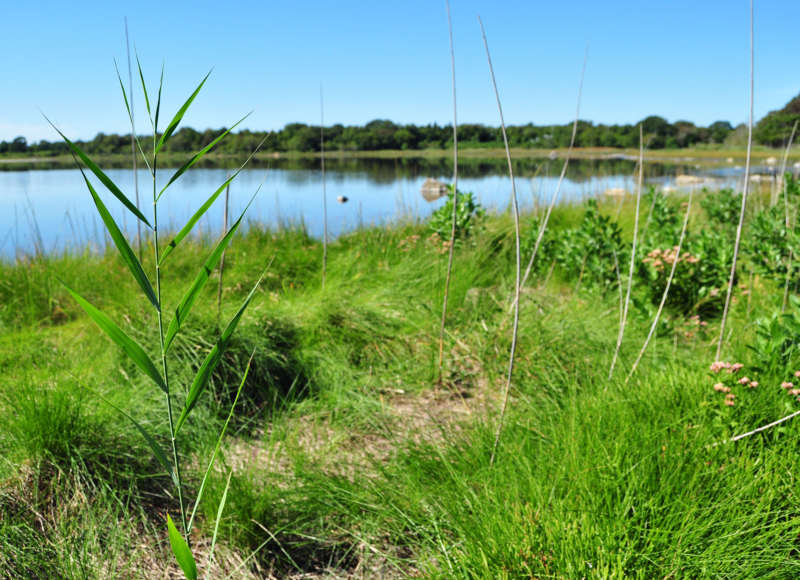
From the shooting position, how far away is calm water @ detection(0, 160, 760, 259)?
6348 mm

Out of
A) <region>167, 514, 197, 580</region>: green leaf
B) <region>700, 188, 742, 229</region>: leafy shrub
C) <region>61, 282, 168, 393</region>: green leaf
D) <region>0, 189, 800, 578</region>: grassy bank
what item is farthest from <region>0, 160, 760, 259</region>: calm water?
<region>0, 189, 800, 578</region>: grassy bank

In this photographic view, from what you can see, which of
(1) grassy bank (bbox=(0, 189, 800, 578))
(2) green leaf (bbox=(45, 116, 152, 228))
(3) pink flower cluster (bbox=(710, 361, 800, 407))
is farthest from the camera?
(3) pink flower cluster (bbox=(710, 361, 800, 407))

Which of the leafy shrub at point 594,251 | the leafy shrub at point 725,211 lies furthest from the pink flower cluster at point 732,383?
the leafy shrub at point 725,211

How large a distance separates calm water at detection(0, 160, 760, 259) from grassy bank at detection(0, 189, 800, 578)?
3.42 feet

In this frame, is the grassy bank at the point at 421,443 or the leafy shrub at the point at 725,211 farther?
the leafy shrub at the point at 725,211

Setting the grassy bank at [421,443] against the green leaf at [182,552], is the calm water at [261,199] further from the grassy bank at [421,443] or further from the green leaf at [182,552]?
the grassy bank at [421,443]

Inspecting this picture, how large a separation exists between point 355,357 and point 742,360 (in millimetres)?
2036

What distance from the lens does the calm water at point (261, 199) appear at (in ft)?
20.8

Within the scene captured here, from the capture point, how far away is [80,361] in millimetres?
2967

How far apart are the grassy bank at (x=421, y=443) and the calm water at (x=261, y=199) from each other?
1.04 meters

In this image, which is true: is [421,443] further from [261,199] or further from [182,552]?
[261,199]

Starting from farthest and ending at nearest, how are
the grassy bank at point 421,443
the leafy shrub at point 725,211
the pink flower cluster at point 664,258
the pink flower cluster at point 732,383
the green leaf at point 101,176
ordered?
the leafy shrub at point 725,211 → the pink flower cluster at point 664,258 → the pink flower cluster at point 732,383 → the grassy bank at point 421,443 → the green leaf at point 101,176

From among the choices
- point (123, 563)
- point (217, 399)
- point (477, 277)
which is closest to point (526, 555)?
point (123, 563)

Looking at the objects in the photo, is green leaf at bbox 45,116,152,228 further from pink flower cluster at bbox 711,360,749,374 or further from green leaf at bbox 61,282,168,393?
pink flower cluster at bbox 711,360,749,374
